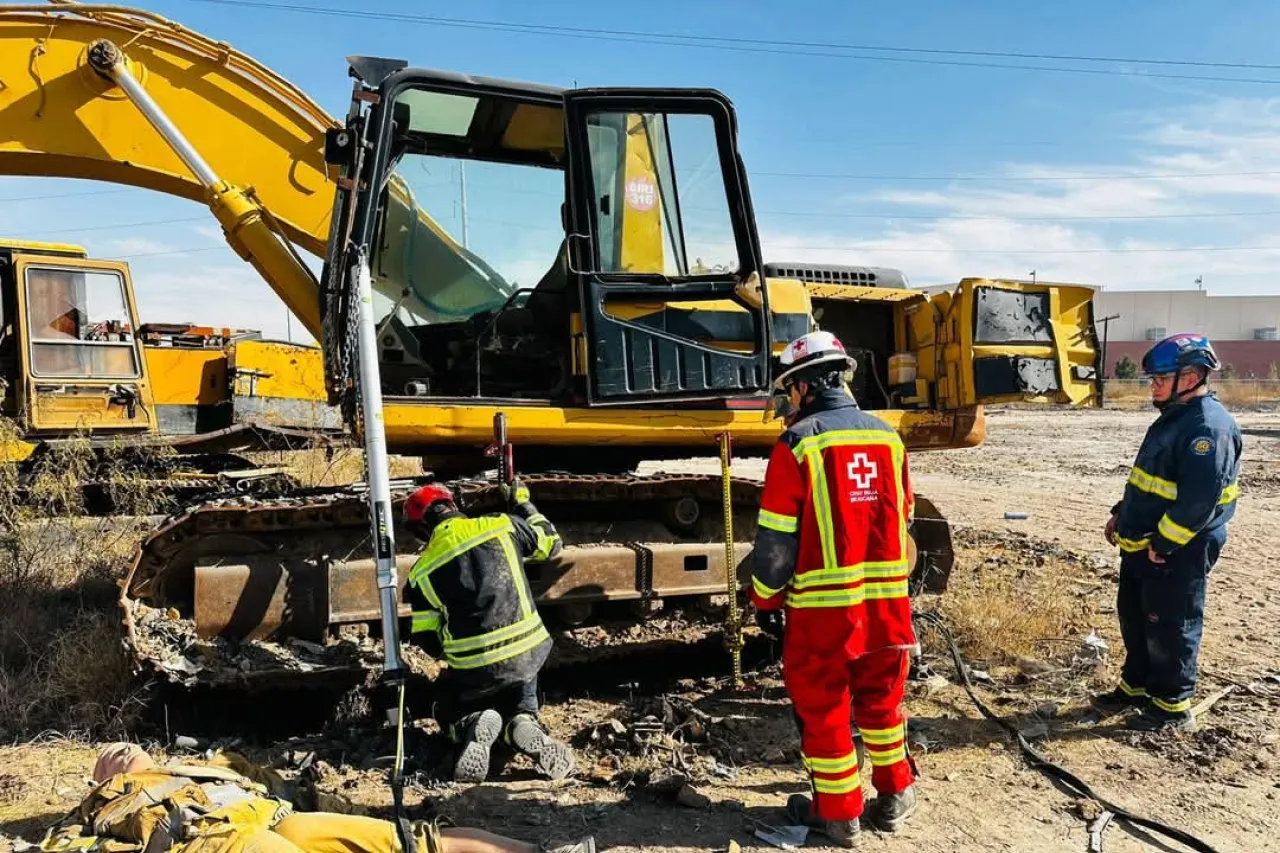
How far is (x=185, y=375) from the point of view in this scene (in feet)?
35.6

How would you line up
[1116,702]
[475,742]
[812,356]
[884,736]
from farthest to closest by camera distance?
[1116,702] → [475,742] → [812,356] → [884,736]

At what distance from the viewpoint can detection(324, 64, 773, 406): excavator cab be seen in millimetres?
4812

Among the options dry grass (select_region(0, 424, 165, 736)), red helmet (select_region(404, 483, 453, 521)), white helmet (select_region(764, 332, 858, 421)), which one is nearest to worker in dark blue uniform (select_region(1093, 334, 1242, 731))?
white helmet (select_region(764, 332, 858, 421))

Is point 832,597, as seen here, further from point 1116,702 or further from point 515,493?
point 1116,702

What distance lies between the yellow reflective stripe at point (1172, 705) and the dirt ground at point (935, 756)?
5.9 inches

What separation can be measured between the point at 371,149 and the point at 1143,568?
4390 mm

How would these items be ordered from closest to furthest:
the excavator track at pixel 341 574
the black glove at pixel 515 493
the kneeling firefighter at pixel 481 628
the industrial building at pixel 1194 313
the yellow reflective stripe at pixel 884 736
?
the yellow reflective stripe at pixel 884 736 → the kneeling firefighter at pixel 481 628 → the excavator track at pixel 341 574 → the black glove at pixel 515 493 → the industrial building at pixel 1194 313

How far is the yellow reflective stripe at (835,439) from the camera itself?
146 inches

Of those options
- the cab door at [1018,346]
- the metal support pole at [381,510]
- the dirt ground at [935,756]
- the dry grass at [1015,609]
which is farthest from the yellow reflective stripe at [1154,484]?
the metal support pole at [381,510]

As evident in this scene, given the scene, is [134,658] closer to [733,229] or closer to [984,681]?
[733,229]

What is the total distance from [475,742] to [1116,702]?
3384 millimetres

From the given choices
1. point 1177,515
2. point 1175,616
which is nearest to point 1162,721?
point 1175,616

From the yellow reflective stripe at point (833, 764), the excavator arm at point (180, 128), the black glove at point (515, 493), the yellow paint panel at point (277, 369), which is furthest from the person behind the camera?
the yellow paint panel at point (277, 369)

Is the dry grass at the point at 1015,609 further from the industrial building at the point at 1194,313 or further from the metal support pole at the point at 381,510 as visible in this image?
the industrial building at the point at 1194,313
